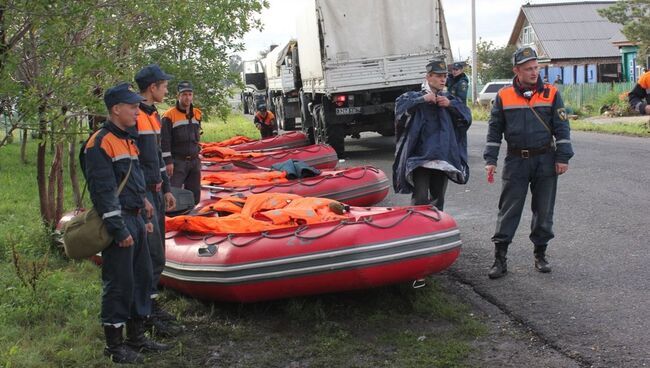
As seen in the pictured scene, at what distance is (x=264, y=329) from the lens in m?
5.88

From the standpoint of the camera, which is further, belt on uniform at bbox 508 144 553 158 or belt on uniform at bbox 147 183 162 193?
belt on uniform at bbox 508 144 553 158

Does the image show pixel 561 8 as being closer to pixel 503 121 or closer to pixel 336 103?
pixel 336 103

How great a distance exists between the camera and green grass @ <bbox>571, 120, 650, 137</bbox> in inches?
785

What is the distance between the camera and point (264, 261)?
19.0ft

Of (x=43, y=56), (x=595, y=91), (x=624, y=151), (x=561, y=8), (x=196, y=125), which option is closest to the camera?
(x=43, y=56)

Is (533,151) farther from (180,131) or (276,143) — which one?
(276,143)

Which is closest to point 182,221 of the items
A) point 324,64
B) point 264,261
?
point 264,261

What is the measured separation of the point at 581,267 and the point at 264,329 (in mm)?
2745

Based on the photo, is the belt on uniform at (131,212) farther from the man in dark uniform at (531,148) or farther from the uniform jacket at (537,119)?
the uniform jacket at (537,119)

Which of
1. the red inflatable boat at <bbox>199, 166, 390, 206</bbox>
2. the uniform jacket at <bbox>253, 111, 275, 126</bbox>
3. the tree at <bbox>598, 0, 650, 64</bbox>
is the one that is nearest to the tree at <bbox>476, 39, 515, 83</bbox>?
the tree at <bbox>598, 0, 650, 64</bbox>

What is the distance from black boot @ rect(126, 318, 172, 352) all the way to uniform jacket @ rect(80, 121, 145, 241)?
70 cm

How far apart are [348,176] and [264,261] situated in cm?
422

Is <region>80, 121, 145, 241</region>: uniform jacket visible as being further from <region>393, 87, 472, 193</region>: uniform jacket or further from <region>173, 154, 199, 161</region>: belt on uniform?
<region>173, 154, 199, 161</region>: belt on uniform

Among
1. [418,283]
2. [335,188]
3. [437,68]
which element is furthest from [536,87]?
[335,188]
